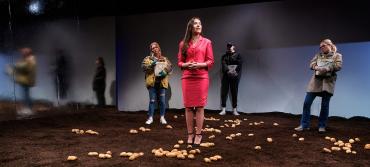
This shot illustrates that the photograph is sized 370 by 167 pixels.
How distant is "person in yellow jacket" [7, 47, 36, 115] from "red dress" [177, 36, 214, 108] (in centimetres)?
421

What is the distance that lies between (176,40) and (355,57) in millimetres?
4376

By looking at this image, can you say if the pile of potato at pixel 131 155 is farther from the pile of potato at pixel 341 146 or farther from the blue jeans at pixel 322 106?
the blue jeans at pixel 322 106

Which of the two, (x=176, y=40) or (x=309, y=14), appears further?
(x=176, y=40)

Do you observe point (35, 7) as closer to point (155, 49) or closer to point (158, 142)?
point (155, 49)

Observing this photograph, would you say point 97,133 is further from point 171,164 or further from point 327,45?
point 327,45

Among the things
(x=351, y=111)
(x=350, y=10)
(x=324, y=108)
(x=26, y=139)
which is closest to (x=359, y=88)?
(x=351, y=111)

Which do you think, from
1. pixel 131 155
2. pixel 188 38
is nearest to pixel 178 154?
pixel 131 155

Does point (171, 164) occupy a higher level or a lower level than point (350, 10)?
lower

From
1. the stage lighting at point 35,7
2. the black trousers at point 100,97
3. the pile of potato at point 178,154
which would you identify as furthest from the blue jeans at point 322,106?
the stage lighting at point 35,7

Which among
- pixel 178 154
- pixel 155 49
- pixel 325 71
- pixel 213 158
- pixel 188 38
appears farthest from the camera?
pixel 155 49

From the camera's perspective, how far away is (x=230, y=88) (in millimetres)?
9555

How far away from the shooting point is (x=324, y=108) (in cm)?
626

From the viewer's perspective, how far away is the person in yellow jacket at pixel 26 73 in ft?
24.5

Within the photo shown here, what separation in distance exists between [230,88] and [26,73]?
4725mm
